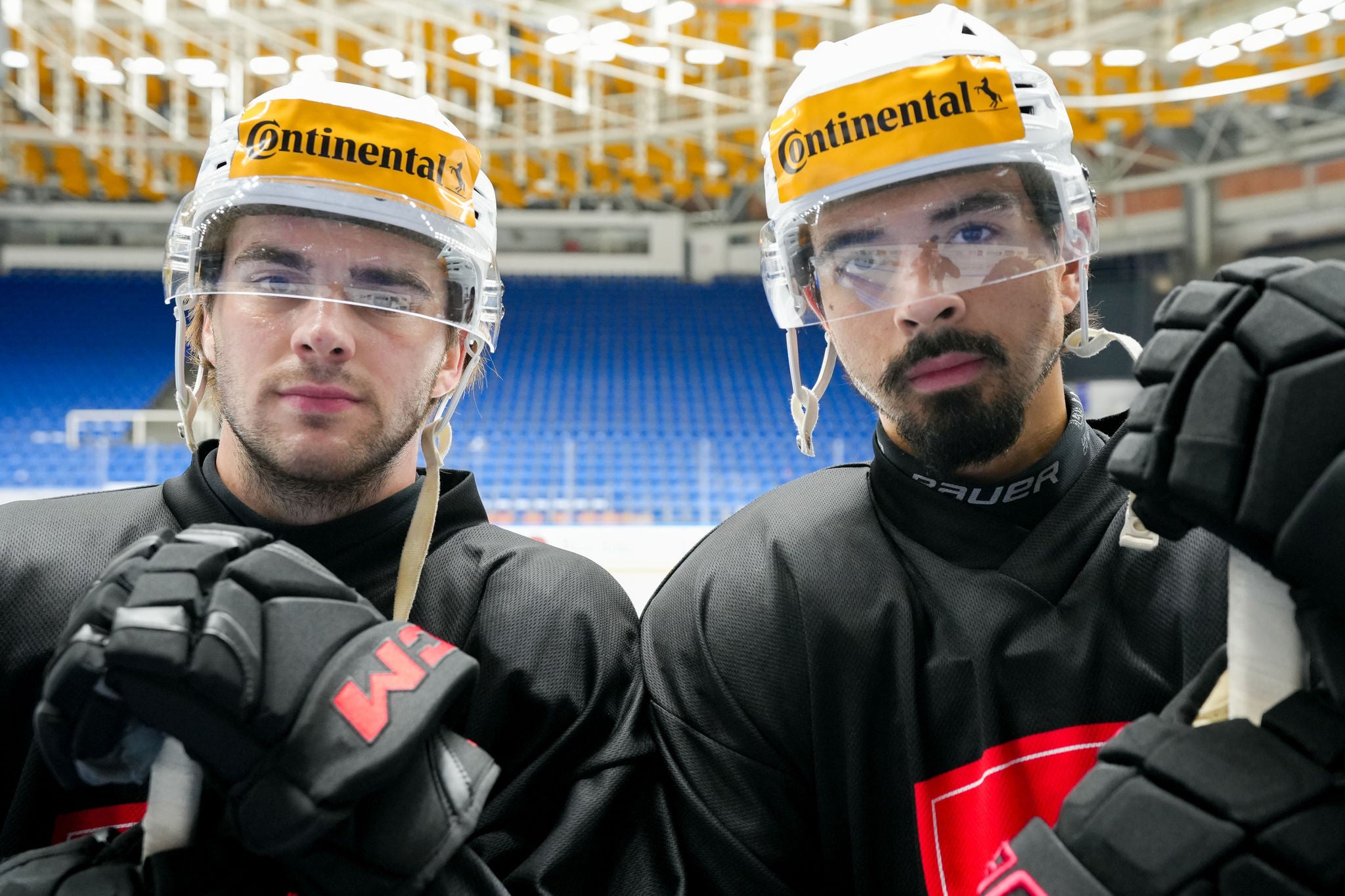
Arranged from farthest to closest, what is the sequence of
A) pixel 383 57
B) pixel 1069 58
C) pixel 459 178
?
pixel 383 57 < pixel 1069 58 < pixel 459 178

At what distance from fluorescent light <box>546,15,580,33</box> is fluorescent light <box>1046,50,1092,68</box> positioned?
416cm

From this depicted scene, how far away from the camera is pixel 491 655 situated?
1.50 meters

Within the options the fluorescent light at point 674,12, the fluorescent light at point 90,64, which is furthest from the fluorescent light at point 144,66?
the fluorescent light at point 674,12

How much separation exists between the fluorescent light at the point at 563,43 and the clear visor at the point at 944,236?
779cm

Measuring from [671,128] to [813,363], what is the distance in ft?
33.0

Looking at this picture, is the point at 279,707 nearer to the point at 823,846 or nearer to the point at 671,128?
the point at 823,846

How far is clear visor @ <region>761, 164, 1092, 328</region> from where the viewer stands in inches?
56.6

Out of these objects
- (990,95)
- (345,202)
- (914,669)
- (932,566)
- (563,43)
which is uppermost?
(563,43)

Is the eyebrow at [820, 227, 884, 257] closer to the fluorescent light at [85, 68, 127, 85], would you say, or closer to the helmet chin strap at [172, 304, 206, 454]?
the helmet chin strap at [172, 304, 206, 454]

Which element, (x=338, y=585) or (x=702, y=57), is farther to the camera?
(x=702, y=57)

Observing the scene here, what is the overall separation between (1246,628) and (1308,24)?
10.2 m

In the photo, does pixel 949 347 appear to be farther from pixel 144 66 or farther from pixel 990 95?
pixel 144 66

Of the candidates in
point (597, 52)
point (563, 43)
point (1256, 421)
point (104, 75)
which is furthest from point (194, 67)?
point (1256, 421)

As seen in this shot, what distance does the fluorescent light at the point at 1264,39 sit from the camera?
916cm
